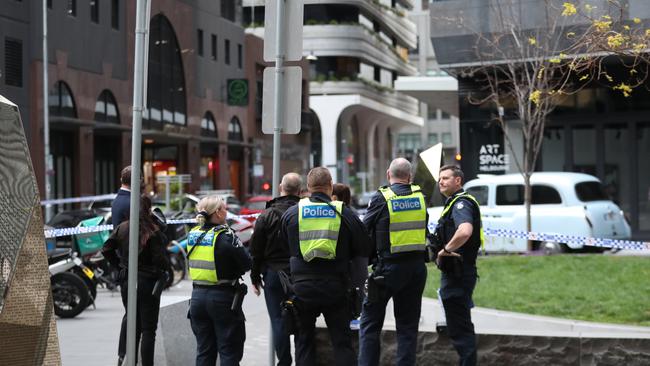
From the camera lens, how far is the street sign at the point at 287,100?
9.54 metres

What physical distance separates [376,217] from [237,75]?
2263 inches

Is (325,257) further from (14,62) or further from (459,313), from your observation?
(14,62)

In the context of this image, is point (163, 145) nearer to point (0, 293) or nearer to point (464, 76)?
point (464, 76)

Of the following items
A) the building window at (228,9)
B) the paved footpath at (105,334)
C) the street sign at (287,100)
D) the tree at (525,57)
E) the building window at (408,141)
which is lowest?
the paved footpath at (105,334)

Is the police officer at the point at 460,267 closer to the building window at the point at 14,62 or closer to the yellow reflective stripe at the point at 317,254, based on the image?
the yellow reflective stripe at the point at 317,254

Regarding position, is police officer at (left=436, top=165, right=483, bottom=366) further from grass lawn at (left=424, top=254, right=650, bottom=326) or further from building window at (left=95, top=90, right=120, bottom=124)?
building window at (left=95, top=90, right=120, bottom=124)

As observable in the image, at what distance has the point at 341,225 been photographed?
8.29 meters

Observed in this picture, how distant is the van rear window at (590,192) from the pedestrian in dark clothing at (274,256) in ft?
51.4

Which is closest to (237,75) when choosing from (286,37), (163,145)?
(163,145)

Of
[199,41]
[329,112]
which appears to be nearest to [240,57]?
[199,41]

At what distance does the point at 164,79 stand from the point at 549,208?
33669mm

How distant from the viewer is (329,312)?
8.29 m

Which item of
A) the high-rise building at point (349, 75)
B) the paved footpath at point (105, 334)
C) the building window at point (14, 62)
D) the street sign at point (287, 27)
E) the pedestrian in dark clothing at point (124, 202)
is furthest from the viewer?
the high-rise building at point (349, 75)


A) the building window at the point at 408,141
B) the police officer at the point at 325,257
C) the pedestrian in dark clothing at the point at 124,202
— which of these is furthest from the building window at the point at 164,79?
the building window at the point at 408,141
